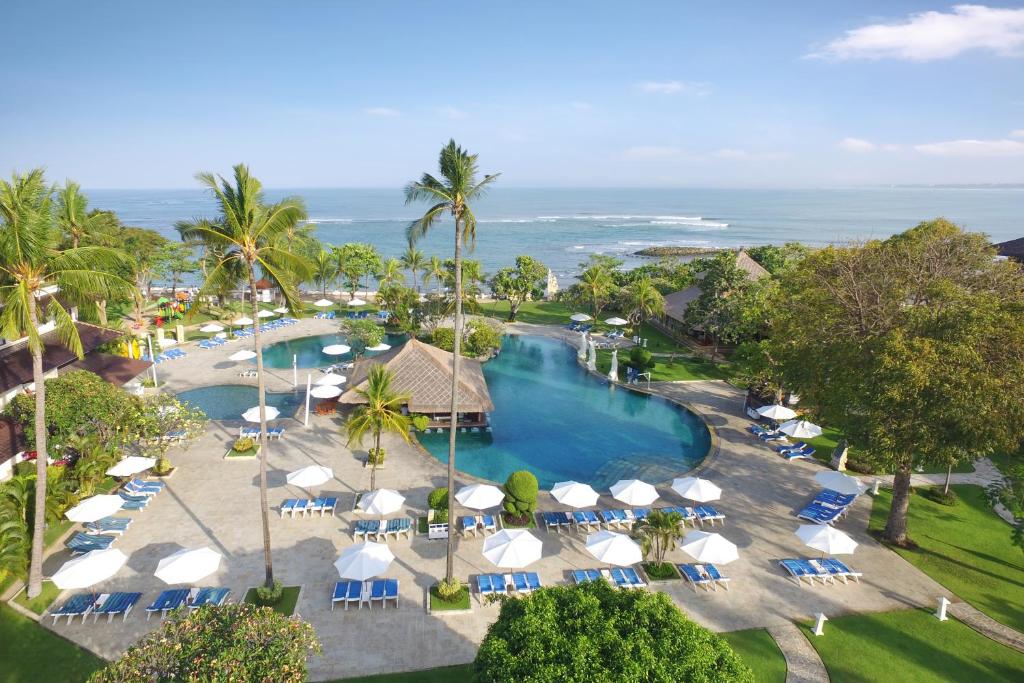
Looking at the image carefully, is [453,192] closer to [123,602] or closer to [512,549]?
[512,549]

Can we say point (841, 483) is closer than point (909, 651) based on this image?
No

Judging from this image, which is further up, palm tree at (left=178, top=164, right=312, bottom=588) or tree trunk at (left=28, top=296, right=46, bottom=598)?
palm tree at (left=178, top=164, right=312, bottom=588)

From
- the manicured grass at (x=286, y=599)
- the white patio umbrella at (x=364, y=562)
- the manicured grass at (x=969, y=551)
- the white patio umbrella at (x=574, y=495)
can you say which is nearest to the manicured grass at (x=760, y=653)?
the white patio umbrella at (x=574, y=495)

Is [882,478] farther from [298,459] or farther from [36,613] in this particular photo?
[36,613]

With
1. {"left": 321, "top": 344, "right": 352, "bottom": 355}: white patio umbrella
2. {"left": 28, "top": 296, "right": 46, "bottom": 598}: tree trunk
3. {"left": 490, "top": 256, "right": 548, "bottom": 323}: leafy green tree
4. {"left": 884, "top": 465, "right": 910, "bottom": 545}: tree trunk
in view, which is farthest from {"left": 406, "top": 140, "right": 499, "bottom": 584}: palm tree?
{"left": 490, "top": 256, "right": 548, "bottom": 323}: leafy green tree

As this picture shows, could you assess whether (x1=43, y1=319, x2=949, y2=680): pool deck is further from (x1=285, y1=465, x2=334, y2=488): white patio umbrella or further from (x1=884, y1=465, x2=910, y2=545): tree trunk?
(x1=285, y1=465, x2=334, y2=488): white patio umbrella

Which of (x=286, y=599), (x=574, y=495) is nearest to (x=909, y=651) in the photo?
(x=574, y=495)
